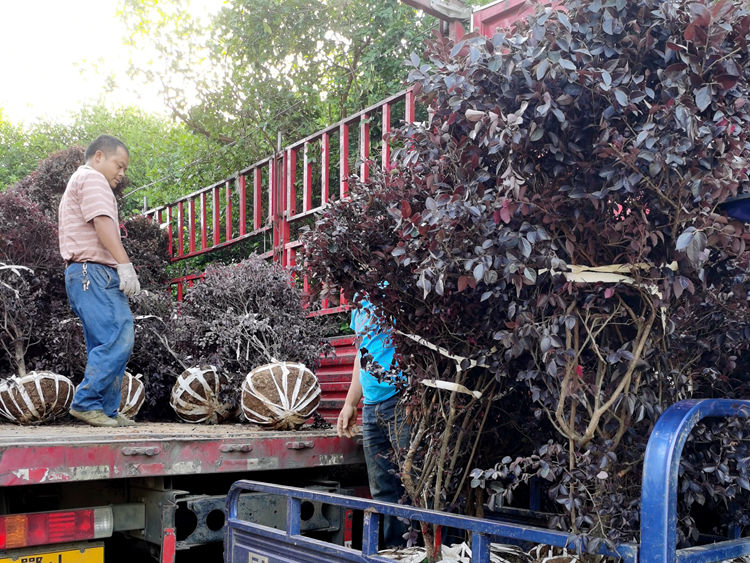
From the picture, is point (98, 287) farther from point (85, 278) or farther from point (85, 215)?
point (85, 215)

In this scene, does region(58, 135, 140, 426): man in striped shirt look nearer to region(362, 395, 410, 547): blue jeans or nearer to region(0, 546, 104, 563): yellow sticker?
region(0, 546, 104, 563): yellow sticker

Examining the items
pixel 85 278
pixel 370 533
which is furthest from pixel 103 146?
pixel 370 533

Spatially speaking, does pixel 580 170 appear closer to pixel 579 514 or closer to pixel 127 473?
pixel 579 514

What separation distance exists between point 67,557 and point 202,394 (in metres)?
2.13

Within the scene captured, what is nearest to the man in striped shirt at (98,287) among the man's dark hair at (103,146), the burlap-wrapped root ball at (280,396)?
the man's dark hair at (103,146)

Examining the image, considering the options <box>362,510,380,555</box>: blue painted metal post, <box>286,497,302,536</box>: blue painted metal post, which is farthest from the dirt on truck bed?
<box>362,510,380,555</box>: blue painted metal post

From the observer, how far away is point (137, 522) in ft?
10.9

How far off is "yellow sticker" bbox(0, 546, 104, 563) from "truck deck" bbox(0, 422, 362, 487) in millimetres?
296

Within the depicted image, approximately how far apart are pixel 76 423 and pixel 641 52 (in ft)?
14.1

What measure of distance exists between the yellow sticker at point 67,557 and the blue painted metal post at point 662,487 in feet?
7.50

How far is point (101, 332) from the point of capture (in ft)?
14.3

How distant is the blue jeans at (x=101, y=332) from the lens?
14.1 feet

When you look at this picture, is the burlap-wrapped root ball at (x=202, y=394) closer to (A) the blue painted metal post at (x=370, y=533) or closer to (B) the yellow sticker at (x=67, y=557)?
(B) the yellow sticker at (x=67, y=557)

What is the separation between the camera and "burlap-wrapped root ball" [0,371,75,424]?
4.82m
